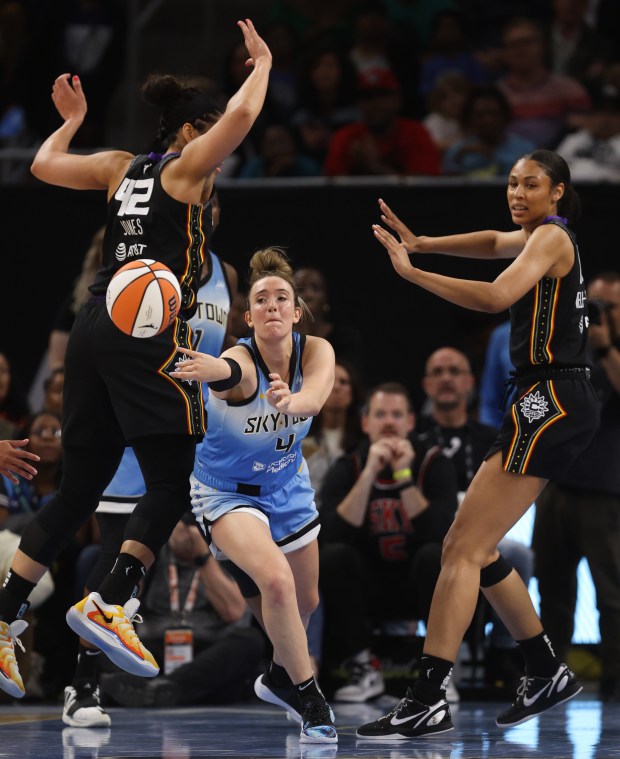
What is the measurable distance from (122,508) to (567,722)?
2.14 m

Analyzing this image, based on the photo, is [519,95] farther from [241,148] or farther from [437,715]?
[437,715]

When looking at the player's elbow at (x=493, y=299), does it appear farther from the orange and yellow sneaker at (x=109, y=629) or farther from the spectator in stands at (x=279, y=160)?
the spectator in stands at (x=279, y=160)

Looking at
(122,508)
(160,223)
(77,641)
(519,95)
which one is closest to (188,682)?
(77,641)

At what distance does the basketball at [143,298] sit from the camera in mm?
4672

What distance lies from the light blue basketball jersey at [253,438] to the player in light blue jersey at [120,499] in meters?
A: 0.17

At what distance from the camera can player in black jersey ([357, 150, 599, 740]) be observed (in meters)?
4.89

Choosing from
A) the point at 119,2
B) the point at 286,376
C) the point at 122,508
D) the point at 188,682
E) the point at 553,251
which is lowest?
the point at 188,682

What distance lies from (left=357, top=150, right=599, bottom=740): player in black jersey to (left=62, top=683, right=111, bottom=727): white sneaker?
1.18 meters

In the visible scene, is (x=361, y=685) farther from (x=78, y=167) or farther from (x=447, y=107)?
(x=447, y=107)

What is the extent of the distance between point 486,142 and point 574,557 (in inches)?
138

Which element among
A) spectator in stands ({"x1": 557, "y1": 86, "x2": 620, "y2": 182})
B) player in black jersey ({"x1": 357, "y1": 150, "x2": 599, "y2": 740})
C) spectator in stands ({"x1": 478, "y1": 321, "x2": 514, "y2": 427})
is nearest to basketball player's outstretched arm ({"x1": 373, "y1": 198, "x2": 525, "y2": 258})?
player in black jersey ({"x1": 357, "y1": 150, "x2": 599, "y2": 740})

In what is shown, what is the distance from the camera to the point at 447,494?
23.9ft

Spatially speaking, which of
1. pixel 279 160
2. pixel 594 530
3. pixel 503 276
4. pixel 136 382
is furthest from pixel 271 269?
pixel 279 160

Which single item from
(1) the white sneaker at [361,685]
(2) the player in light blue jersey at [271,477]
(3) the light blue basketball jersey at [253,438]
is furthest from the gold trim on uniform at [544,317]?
(1) the white sneaker at [361,685]
